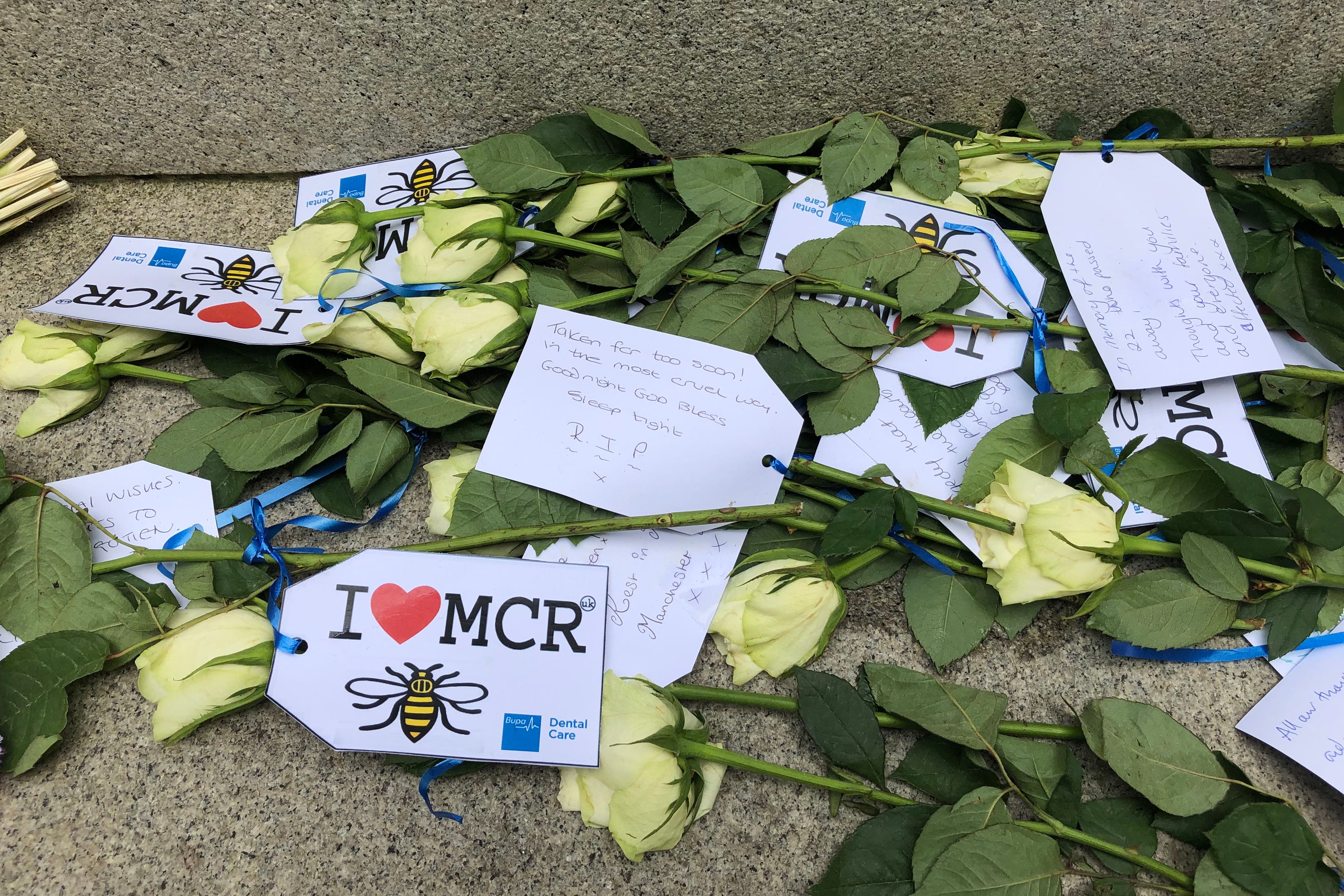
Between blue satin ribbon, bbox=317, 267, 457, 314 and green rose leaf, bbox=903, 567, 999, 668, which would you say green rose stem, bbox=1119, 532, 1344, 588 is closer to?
green rose leaf, bbox=903, 567, 999, 668

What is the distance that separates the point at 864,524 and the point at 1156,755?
0.89 feet

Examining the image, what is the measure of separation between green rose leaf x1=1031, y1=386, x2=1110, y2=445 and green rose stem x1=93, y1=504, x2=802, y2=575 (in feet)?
0.68

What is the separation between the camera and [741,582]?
1.99ft

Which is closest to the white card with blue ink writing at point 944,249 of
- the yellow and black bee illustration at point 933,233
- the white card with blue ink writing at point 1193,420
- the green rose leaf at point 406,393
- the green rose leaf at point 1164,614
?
the yellow and black bee illustration at point 933,233

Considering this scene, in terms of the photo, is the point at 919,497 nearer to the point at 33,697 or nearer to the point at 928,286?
the point at 928,286

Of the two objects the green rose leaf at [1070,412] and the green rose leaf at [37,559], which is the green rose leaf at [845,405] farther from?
the green rose leaf at [37,559]

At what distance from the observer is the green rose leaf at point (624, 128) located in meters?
0.73

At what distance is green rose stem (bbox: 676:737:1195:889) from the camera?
0.54 metres

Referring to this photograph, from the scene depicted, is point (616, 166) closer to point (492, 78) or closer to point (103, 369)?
point (492, 78)

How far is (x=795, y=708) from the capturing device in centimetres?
60

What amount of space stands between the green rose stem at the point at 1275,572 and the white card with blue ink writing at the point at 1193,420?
9 centimetres

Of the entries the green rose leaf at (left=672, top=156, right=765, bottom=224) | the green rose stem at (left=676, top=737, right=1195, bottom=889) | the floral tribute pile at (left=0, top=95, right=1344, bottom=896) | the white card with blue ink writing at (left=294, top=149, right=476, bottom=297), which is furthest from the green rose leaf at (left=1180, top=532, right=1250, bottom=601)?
the white card with blue ink writing at (left=294, top=149, right=476, bottom=297)

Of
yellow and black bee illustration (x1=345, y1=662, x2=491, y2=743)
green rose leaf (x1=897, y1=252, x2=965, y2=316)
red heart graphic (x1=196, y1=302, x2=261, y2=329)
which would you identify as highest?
green rose leaf (x1=897, y1=252, x2=965, y2=316)

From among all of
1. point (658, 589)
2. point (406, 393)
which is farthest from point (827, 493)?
point (406, 393)
